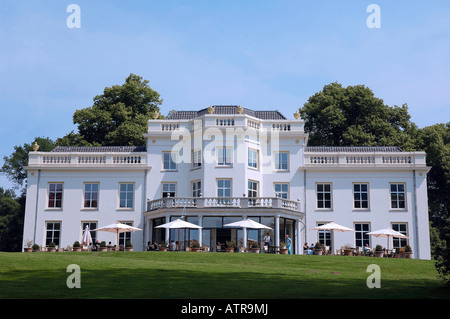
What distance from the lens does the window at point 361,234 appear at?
4425 cm

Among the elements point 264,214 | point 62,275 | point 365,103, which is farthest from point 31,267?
point 365,103

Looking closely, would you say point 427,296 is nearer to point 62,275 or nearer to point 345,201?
point 62,275

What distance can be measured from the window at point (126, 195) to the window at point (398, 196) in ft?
62.2

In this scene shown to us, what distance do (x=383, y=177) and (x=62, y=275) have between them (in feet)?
95.2

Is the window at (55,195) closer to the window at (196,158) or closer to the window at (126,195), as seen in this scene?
the window at (126,195)

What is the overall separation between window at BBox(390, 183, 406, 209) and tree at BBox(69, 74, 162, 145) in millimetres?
23474

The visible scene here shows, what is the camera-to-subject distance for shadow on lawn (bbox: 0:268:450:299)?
1781 cm

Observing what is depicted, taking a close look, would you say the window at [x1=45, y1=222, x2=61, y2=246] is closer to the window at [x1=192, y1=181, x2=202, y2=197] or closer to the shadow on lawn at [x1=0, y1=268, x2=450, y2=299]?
the window at [x1=192, y1=181, x2=202, y2=197]

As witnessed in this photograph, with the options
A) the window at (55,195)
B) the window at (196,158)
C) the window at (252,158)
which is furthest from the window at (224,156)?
the window at (55,195)

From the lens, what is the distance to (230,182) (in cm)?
4459

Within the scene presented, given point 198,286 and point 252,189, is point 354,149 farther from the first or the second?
point 198,286

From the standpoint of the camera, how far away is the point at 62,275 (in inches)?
864

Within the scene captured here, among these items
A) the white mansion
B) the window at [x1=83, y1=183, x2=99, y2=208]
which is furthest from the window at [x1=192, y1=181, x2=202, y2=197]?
the window at [x1=83, y1=183, x2=99, y2=208]

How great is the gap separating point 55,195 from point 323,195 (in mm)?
19632
